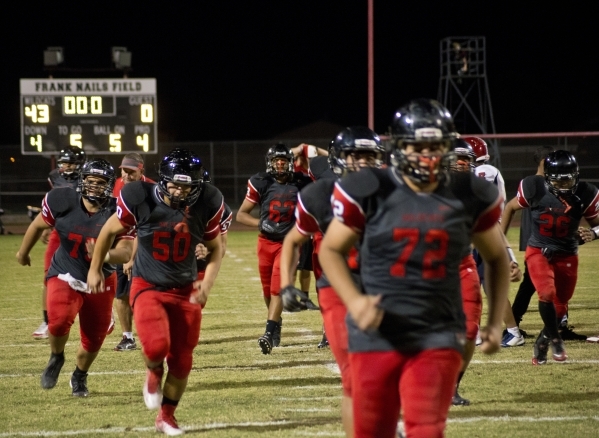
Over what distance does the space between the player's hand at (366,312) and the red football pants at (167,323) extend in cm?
217

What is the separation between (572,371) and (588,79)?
50420 millimetres

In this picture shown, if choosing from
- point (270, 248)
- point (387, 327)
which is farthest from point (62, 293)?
point (387, 327)

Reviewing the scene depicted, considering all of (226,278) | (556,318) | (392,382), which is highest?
(392,382)

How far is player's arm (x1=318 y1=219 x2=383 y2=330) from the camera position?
3.38 m

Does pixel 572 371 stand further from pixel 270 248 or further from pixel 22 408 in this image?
pixel 22 408

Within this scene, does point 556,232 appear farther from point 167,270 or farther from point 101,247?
point 101,247

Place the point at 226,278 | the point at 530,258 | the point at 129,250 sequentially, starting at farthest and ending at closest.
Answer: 1. the point at 226,278
2. the point at 530,258
3. the point at 129,250

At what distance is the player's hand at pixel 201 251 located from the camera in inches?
243

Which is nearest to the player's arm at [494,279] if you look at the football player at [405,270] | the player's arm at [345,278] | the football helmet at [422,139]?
the football player at [405,270]

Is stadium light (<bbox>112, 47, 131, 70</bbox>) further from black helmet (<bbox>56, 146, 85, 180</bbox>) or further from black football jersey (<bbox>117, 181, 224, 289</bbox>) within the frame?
black football jersey (<bbox>117, 181, 224, 289</bbox>)

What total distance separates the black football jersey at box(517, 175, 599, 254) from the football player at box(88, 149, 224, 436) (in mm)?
3092

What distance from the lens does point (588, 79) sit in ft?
178

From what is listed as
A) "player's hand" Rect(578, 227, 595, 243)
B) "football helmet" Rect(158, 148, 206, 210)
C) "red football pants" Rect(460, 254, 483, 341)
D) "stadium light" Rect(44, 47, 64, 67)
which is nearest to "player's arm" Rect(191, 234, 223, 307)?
"football helmet" Rect(158, 148, 206, 210)

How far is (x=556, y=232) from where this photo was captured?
24.5ft
